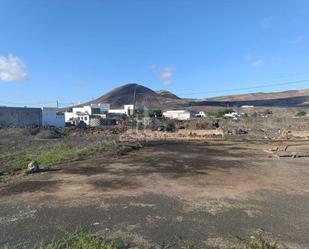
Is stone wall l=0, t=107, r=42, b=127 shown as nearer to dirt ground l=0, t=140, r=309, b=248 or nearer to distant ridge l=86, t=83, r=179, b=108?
dirt ground l=0, t=140, r=309, b=248

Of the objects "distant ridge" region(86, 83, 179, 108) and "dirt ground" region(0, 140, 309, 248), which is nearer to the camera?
"dirt ground" region(0, 140, 309, 248)

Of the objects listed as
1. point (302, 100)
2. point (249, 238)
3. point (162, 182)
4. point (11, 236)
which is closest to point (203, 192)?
point (162, 182)

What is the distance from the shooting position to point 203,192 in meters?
9.88

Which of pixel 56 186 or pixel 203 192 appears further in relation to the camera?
pixel 56 186

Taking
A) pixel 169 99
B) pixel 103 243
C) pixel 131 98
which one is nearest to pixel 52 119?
pixel 103 243

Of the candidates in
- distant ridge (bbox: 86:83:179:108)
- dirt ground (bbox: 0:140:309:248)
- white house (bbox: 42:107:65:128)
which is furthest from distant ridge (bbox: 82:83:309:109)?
dirt ground (bbox: 0:140:309:248)

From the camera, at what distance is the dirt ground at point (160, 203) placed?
6555 mm

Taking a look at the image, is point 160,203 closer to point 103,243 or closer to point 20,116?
point 103,243

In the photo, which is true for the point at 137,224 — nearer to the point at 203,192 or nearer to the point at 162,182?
the point at 203,192

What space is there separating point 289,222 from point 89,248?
472 centimetres

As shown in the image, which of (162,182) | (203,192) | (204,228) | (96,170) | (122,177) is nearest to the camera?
(204,228)

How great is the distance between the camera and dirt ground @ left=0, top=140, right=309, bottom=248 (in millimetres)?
6555

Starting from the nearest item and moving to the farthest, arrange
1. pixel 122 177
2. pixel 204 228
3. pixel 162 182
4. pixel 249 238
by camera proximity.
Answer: pixel 249 238 < pixel 204 228 < pixel 162 182 < pixel 122 177

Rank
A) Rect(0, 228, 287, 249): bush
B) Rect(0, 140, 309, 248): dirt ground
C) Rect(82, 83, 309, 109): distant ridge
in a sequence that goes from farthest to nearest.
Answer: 1. Rect(82, 83, 309, 109): distant ridge
2. Rect(0, 140, 309, 248): dirt ground
3. Rect(0, 228, 287, 249): bush
